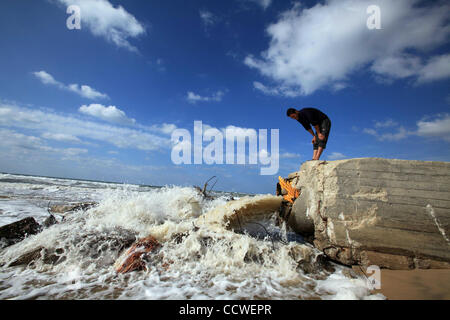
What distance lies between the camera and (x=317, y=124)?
19.2ft

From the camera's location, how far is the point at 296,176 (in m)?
4.91

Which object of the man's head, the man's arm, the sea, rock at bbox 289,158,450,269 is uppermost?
the man's head

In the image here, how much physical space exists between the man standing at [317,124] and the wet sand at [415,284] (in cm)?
332

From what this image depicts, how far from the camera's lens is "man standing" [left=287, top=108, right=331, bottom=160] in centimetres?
571

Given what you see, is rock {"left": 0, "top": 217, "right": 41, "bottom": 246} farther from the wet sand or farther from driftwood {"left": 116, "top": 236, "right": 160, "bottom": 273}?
the wet sand

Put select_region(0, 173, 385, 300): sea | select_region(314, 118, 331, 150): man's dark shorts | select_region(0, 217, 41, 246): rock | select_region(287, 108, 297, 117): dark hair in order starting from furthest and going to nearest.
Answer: select_region(287, 108, 297, 117): dark hair, select_region(314, 118, 331, 150): man's dark shorts, select_region(0, 217, 41, 246): rock, select_region(0, 173, 385, 300): sea

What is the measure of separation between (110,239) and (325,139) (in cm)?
562

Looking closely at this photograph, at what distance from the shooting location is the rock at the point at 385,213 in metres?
2.83

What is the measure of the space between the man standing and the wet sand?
3.32m

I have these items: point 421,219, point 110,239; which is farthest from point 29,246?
point 421,219

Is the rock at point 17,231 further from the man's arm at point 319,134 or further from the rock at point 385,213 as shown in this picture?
the man's arm at point 319,134

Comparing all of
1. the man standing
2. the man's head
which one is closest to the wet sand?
the man standing
